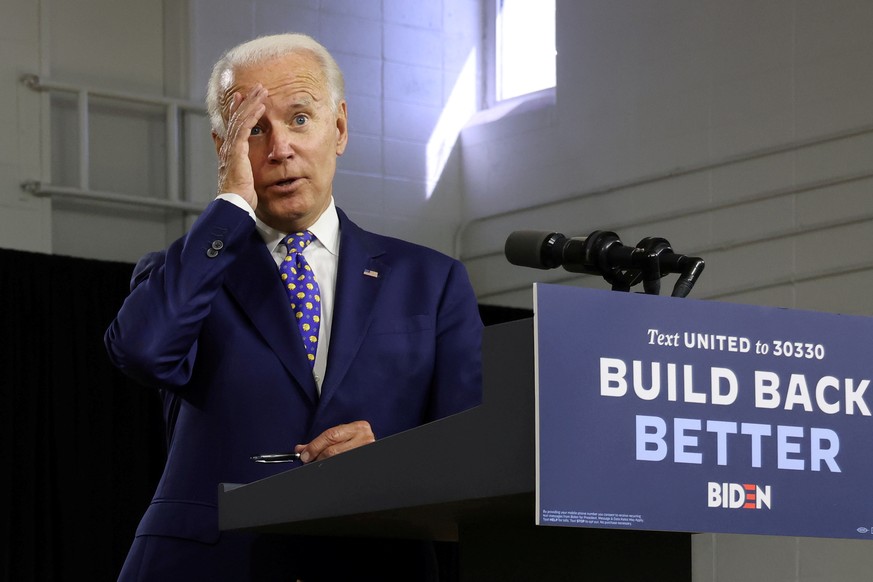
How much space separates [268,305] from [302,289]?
3.0 inches

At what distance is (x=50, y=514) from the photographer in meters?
6.15

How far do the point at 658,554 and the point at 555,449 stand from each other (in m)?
0.33

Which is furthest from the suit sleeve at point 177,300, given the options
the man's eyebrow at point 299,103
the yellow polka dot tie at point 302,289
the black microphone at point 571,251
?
the black microphone at point 571,251

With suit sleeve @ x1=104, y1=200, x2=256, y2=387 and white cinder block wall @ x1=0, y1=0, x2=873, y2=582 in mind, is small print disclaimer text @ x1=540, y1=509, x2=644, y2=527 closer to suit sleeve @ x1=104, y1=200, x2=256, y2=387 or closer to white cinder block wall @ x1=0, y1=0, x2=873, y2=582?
suit sleeve @ x1=104, y1=200, x2=256, y2=387

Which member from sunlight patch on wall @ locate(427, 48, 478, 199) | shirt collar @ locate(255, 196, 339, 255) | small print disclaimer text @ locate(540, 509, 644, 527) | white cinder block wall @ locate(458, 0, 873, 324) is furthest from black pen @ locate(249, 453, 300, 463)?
sunlight patch on wall @ locate(427, 48, 478, 199)

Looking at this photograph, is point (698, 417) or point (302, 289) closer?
point (698, 417)

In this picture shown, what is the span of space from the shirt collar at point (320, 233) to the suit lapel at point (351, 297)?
0.06ft

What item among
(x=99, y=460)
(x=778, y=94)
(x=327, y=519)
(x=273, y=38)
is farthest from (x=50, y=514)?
(x=327, y=519)

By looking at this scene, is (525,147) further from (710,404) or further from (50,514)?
(710,404)

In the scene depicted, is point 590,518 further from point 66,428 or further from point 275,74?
point 66,428

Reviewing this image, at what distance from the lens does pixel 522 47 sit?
26.3 feet

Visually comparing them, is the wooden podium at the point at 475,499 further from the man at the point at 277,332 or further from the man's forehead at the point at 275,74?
the man's forehead at the point at 275,74

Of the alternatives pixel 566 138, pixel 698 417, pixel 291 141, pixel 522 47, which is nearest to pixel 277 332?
pixel 291 141

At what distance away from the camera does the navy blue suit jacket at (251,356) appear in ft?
5.82
